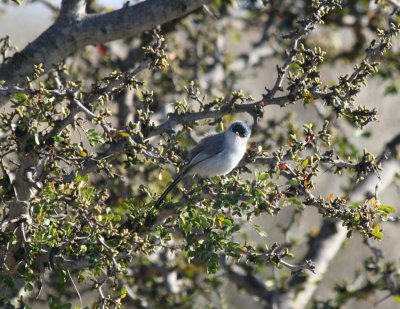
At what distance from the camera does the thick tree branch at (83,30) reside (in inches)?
162

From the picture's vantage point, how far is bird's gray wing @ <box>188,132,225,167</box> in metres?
4.50

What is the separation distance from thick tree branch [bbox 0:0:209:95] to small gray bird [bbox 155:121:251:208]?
0.84 m

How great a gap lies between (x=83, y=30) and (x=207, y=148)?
1.10 m

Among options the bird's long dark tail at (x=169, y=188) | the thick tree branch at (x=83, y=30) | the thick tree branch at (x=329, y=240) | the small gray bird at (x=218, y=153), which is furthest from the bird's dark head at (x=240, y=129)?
the thick tree branch at (x=329, y=240)

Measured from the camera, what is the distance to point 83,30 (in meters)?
4.20

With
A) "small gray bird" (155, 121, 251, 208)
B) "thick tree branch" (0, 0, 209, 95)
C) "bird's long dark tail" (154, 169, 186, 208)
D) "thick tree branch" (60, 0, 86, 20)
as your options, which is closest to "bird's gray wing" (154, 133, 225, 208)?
"small gray bird" (155, 121, 251, 208)

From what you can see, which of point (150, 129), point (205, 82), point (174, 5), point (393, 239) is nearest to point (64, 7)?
point (174, 5)

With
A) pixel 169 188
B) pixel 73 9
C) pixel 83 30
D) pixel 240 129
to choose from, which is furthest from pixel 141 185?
pixel 240 129

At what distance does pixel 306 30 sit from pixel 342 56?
4.22m

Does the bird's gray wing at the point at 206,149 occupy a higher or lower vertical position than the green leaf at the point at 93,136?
higher

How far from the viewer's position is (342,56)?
757cm

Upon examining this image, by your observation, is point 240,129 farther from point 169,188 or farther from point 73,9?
point 73,9

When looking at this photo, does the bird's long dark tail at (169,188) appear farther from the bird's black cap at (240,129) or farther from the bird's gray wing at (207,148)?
the bird's black cap at (240,129)

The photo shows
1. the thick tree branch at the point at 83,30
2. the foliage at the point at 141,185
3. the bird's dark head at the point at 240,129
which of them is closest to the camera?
the foliage at the point at 141,185
